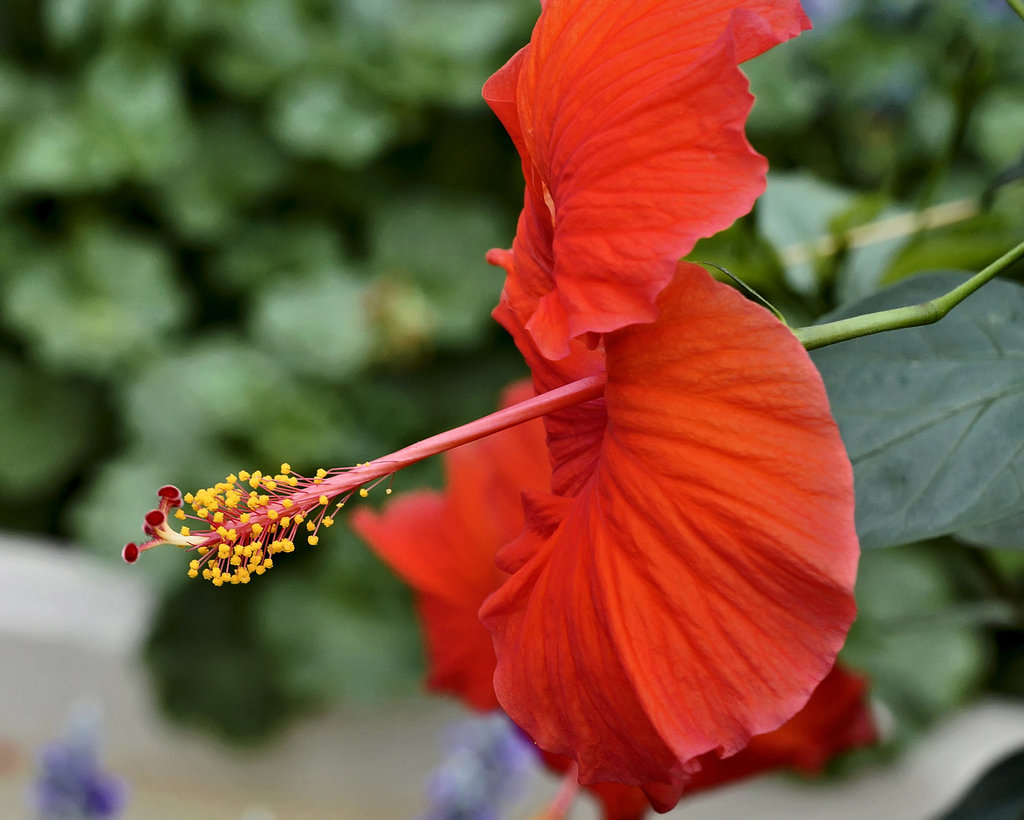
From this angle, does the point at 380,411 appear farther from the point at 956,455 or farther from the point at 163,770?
the point at 956,455

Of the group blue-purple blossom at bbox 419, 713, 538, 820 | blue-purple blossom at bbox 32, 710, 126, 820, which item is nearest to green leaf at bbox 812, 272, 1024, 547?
blue-purple blossom at bbox 419, 713, 538, 820

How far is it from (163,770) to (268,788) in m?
0.13

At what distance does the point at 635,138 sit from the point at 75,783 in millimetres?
606

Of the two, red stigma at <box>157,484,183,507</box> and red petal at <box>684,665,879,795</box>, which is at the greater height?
red stigma at <box>157,484,183,507</box>

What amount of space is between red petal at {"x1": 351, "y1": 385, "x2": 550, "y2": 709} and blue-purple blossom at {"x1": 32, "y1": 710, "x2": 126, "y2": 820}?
0.32 metres

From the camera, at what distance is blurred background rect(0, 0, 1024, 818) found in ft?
3.69

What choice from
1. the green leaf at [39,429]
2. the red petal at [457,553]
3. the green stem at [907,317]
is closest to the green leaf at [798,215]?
the red petal at [457,553]

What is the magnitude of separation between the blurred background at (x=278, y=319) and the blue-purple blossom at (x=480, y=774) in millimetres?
344

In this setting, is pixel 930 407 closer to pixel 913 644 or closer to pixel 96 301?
pixel 913 644

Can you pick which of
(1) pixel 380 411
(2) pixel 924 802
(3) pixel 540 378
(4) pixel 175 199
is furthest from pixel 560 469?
(4) pixel 175 199

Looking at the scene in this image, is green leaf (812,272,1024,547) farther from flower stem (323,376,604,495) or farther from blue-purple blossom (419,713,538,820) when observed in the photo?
blue-purple blossom (419,713,538,820)

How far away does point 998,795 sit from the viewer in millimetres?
389

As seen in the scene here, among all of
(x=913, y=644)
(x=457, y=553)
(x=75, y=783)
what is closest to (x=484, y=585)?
(x=457, y=553)

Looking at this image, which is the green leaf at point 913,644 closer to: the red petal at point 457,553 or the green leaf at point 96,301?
the red petal at point 457,553
